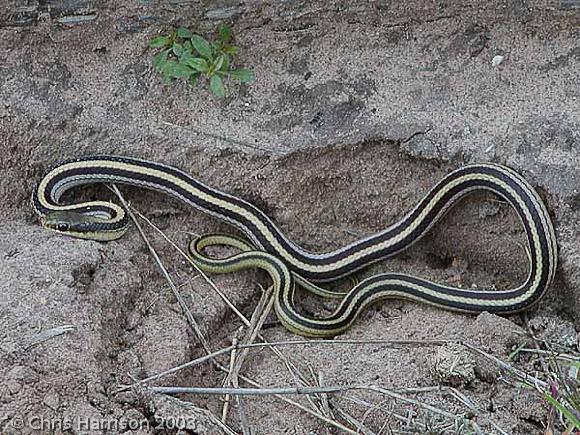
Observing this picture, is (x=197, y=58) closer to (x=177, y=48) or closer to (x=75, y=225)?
(x=177, y=48)

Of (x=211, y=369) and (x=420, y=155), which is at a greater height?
(x=420, y=155)

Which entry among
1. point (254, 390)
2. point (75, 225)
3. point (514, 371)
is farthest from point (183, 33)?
point (514, 371)

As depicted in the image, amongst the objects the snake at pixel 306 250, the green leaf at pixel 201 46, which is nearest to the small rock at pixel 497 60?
the snake at pixel 306 250

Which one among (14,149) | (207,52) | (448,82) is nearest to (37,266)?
(14,149)

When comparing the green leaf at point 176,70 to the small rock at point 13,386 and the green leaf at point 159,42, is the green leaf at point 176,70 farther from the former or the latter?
the small rock at point 13,386

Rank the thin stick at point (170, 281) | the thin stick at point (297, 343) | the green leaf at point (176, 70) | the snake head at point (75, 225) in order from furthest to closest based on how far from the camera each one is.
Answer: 1. the green leaf at point (176, 70)
2. the snake head at point (75, 225)
3. the thin stick at point (170, 281)
4. the thin stick at point (297, 343)

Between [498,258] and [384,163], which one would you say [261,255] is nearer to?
[384,163]

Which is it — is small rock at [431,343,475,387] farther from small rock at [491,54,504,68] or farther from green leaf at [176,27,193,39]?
green leaf at [176,27,193,39]
